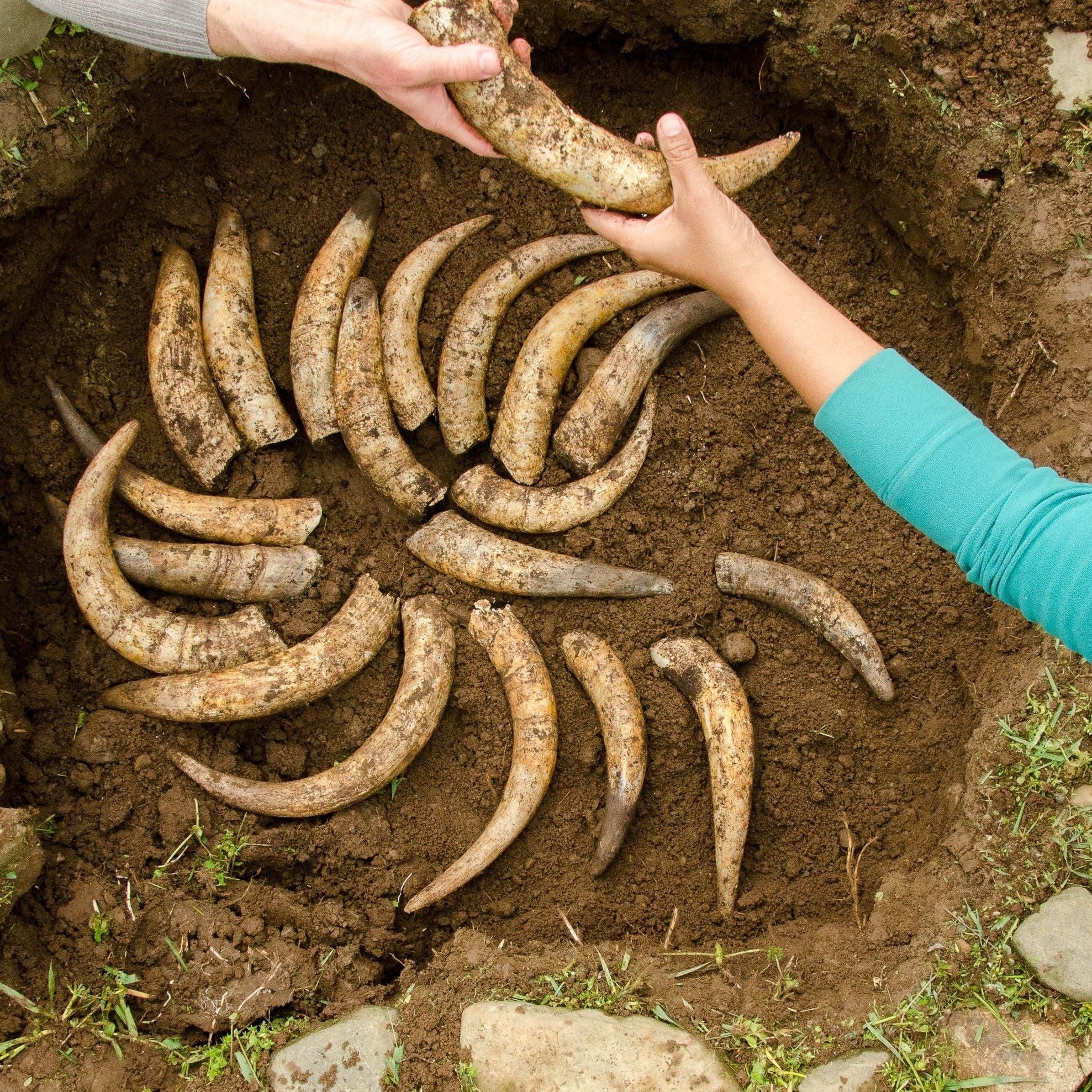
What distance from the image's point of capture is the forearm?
2.21 metres

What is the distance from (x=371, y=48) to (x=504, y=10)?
1.86 ft

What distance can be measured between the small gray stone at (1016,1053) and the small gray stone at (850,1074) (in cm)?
24

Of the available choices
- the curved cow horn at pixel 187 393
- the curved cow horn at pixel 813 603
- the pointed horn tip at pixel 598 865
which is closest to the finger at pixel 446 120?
the curved cow horn at pixel 187 393

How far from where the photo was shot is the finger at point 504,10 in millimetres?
2861

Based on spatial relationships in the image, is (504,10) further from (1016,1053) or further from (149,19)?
(1016,1053)

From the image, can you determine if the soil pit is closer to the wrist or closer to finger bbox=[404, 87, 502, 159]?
finger bbox=[404, 87, 502, 159]

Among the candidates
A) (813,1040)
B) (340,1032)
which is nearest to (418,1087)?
(340,1032)

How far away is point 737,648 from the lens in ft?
12.0

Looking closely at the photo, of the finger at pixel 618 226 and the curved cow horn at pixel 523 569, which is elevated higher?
the finger at pixel 618 226

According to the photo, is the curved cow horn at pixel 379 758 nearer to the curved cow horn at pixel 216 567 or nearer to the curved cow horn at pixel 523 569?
the curved cow horn at pixel 523 569

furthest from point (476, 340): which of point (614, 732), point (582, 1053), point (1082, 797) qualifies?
point (1082, 797)

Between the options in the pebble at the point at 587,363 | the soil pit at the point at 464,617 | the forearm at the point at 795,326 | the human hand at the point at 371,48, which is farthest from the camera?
the pebble at the point at 587,363

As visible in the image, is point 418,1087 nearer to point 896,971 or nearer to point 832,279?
point 896,971

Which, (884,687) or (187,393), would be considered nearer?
(884,687)
